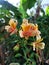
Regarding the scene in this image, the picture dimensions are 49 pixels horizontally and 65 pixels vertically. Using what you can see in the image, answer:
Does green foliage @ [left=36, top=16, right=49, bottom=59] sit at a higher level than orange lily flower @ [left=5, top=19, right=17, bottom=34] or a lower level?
lower

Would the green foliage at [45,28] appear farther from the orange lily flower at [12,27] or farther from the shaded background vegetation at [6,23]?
the orange lily flower at [12,27]

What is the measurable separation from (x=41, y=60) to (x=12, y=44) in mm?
126

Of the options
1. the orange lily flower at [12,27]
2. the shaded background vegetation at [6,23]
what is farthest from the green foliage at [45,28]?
the orange lily flower at [12,27]

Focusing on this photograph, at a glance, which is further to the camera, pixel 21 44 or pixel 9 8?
pixel 9 8

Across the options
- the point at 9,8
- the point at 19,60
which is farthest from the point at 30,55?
the point at 9,8

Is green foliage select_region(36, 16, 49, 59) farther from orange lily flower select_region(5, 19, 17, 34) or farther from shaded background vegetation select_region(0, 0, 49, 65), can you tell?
orange lily flower select_region(5, 19, 17, 34)

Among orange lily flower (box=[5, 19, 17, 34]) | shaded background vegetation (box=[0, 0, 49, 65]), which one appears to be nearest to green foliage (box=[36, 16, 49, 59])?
shaded background vegetation (box=[0, 0, 49, 65])

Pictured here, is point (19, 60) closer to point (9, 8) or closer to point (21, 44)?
point (21, 44)

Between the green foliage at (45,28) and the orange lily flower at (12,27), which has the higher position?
the orange lily flower at (12,27)

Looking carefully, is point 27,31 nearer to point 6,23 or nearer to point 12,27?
point 12,27

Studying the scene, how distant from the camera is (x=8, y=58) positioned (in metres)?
0.75

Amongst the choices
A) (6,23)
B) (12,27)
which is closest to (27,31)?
(12,27)

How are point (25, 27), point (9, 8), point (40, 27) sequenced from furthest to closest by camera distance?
point (9, 8)
point (40, 27)
point (25, 27)

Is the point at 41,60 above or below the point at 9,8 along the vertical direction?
below
